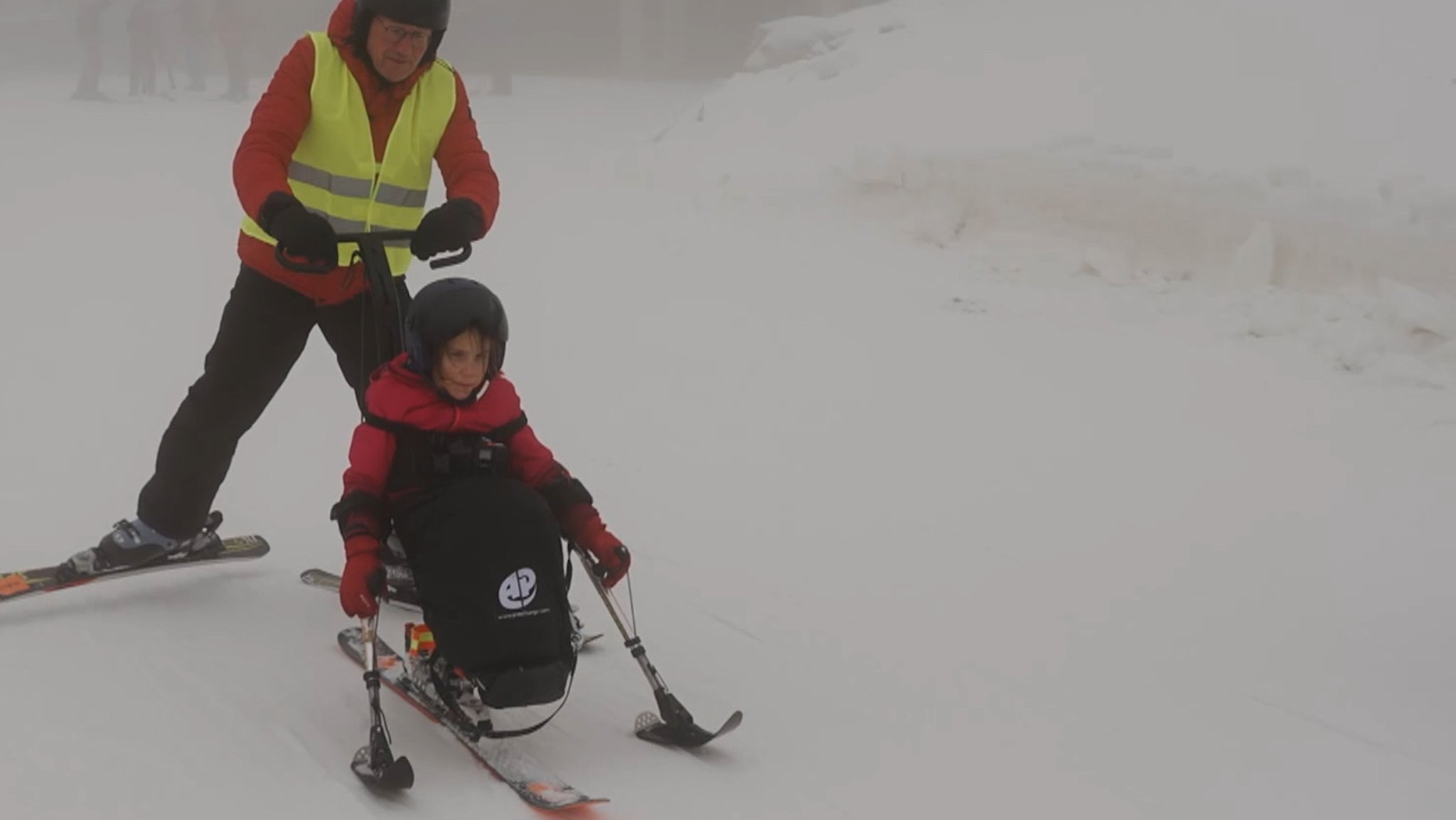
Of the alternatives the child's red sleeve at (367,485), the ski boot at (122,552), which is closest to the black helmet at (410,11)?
the child's red sleeve at (367,485)

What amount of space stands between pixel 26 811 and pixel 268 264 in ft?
5.30

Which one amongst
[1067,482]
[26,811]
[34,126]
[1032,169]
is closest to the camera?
[26,811]

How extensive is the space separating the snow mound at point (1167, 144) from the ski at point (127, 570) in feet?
17.4

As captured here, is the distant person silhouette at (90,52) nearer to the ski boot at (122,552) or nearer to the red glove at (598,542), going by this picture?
the ski boot at (122,552)

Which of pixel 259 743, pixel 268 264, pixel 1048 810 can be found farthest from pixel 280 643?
pixel 1048 810

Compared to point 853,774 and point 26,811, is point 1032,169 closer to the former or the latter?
point 853,774

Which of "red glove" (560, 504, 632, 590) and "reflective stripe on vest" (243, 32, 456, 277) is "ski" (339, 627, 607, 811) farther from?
"reflective stripe on vest" (243, 32, 456, 277)

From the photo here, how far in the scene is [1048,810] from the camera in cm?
370

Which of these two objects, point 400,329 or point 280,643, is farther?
point 280,643

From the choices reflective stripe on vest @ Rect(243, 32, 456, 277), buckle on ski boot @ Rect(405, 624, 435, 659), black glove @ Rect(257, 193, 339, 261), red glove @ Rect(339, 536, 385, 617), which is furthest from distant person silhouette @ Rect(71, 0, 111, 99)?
red glove @ Rect(339, 536, 385, 617)

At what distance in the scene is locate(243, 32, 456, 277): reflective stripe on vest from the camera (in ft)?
13.6

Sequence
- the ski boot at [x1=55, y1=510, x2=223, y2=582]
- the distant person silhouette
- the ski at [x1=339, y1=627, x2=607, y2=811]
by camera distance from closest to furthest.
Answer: the ski at [x1=339, y1=627, x2=607, y2=811], the ski boot at [x1=55, y1=510, x2=223, y2=582], the distant person silhouette

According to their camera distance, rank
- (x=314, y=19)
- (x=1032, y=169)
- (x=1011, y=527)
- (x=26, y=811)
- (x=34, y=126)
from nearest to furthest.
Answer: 1. (x=26, y=811)
2. (x=1011, y=527)
3. (x=1032, y=169)
4. (x=34, y=126)
5. (x=314, y=19)

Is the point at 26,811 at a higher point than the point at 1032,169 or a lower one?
lower
